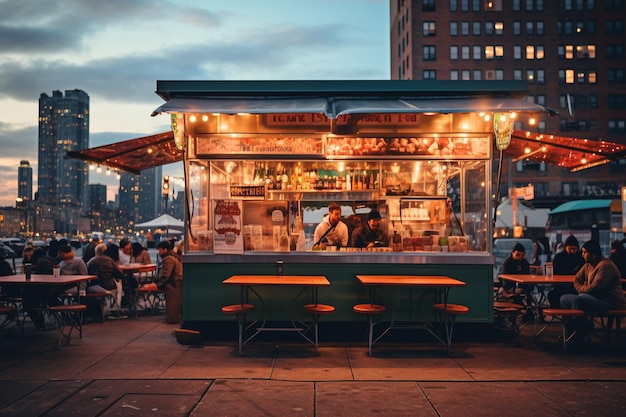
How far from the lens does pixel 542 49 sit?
69000mm

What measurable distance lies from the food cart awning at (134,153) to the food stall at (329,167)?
123cm

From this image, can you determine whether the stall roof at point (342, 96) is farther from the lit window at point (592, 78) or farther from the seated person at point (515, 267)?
the lit window at point (592, 78)

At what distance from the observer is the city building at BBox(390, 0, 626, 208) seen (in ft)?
223

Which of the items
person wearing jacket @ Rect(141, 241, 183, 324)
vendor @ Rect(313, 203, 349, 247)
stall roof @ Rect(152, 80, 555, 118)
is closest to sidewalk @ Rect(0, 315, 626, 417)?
person wearing jacket @ Rect(141, 241, 183, 324)

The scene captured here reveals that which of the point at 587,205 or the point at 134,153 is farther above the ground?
the point at 134,153

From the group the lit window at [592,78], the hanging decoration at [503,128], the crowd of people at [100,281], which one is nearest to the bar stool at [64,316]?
the crowd of people at [100,281]

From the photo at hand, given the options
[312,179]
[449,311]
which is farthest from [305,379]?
[312,179]

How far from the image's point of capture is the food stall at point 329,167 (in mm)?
8594

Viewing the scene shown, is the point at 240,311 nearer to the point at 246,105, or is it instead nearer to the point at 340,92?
the point at 246,105

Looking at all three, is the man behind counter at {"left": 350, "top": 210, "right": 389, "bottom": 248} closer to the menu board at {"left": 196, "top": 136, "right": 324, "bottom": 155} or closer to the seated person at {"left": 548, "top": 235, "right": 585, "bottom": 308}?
the menu board at {"left": 196, "top": 136, "right": 324, "bottom": 155}

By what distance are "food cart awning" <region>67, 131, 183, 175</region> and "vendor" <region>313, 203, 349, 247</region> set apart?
3241 mm

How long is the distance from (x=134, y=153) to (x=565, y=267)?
27.9ft

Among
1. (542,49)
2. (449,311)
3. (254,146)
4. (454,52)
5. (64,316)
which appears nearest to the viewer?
(449,311)

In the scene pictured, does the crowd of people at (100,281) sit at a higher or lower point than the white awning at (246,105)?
lower
